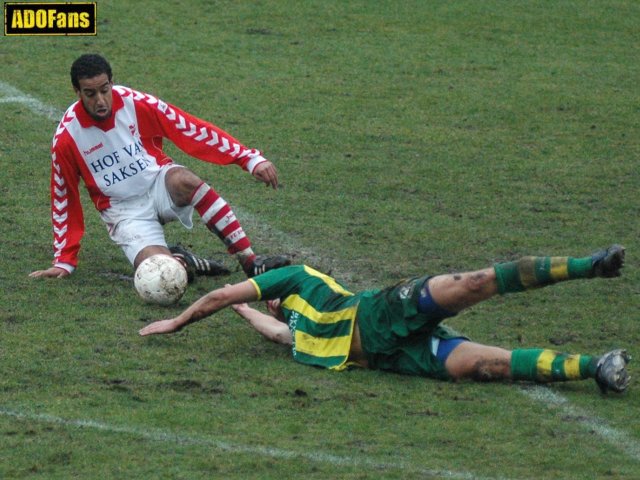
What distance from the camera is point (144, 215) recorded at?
26.6 ft

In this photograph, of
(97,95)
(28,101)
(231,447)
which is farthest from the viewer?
(28,101)

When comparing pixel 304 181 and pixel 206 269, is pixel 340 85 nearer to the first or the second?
pixel 304 181

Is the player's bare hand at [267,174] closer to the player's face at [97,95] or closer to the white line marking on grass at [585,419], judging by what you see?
the player's face at [97,95]

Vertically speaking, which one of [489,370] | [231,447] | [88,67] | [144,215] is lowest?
[231,447]

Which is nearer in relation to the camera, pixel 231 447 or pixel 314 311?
pixel 231 447

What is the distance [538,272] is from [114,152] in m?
3.00

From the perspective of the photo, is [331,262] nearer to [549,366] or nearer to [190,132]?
[190,132]

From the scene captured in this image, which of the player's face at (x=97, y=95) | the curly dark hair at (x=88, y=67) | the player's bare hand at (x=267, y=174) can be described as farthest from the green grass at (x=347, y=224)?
the curly dark hair at (x=88, y=67)

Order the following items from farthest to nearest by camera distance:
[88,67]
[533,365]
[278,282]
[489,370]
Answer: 1. [88,67]
2. [278,282]
3. [489,370]
4. [533,365]

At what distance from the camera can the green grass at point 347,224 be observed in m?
5.62

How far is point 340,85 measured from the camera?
1248 cm

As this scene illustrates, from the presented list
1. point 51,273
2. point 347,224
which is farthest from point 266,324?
point 347,224

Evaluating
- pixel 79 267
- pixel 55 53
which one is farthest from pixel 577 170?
pixel 55 53

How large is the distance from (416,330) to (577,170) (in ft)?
14.6
